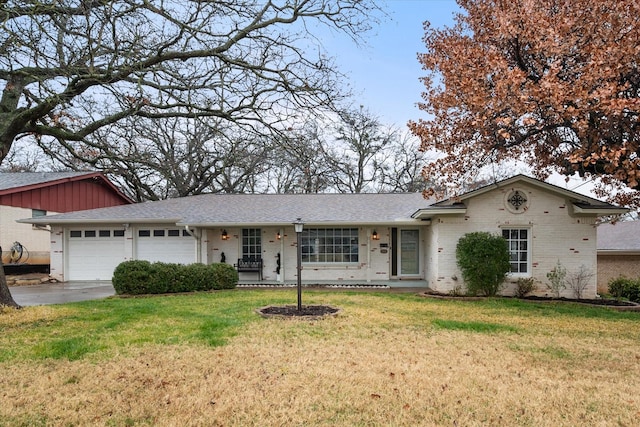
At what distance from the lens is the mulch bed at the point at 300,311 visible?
8834 millimetres

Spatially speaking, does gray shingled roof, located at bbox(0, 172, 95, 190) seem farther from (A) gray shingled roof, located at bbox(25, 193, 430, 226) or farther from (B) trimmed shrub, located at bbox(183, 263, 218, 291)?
(B) trimmed shrub, located at bbox(183, 263, 218, 291)

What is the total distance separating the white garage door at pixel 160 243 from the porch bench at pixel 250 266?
2.08 m

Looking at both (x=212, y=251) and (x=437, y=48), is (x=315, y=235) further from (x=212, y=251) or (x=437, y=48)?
(x=437, y=48)

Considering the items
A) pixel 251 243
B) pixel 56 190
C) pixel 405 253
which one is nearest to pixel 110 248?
pixel 251 243

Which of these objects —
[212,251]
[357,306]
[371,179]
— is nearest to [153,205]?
[212,251]

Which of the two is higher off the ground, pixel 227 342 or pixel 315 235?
pixel 315 235

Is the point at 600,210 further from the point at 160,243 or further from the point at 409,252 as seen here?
the point at 160,243

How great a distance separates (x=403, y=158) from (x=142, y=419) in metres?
28.5

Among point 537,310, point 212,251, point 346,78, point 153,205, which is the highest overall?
point 346,78

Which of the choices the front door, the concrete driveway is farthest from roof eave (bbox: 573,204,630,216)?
the concrete driveway

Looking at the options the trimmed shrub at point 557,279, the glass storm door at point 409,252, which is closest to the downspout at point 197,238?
the glass storm door at point 409,252

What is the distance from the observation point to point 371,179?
30.6m

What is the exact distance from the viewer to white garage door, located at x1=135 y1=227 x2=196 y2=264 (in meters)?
16.0

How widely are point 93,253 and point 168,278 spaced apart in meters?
5.25
